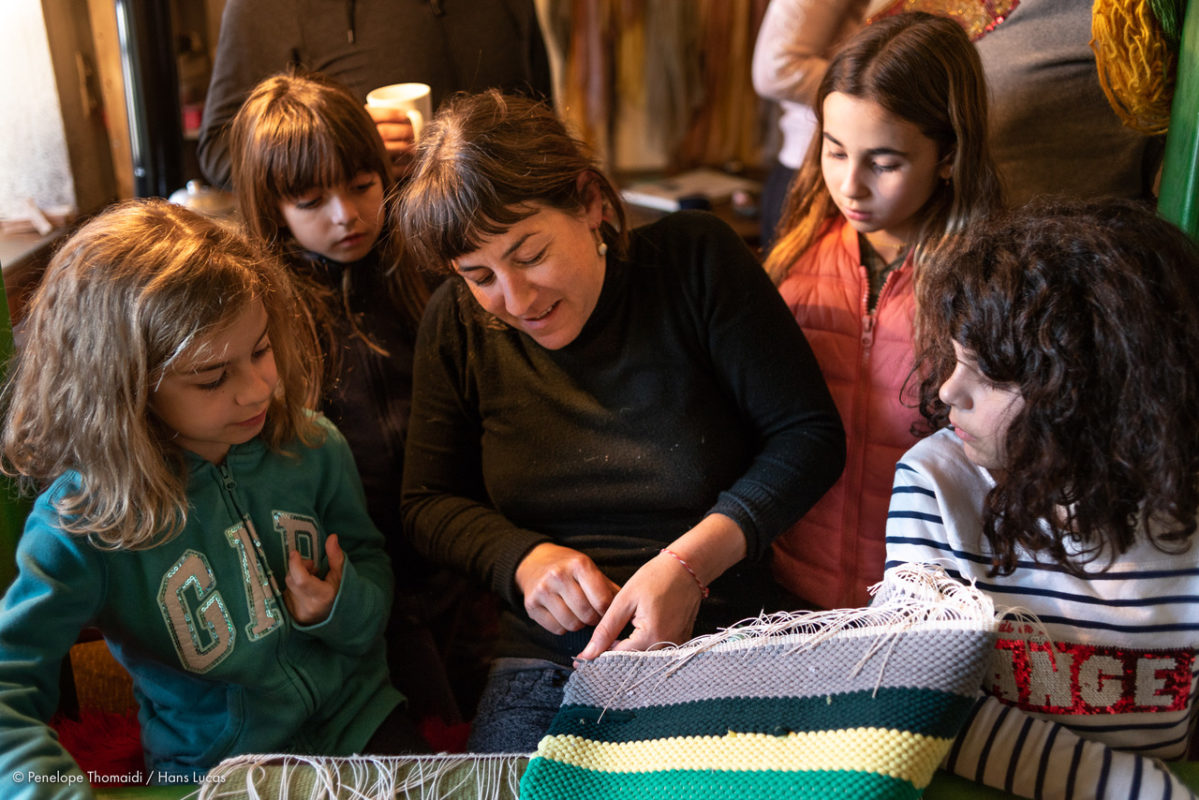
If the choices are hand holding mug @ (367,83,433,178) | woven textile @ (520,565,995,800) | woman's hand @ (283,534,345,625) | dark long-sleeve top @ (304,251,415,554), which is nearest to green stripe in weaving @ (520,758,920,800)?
woven textile @ (520,565,995,800)

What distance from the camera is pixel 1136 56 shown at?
1.23 m

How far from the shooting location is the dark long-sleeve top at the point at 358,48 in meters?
1.67

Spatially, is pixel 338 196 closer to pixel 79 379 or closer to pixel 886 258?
pixel 79 379

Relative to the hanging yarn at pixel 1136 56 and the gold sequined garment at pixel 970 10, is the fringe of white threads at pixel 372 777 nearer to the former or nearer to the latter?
the hanging yarn at pixel 1136 56

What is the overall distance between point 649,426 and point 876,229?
1.41 ft

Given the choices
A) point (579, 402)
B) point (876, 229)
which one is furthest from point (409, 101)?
point (876, 229)

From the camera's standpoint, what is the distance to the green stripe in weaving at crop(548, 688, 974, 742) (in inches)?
33.0

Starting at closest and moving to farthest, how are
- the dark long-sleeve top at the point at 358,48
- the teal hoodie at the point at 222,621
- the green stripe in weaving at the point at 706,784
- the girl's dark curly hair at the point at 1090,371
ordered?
the green stripe in weaving at the point at 706,784 < the girl's dark curly hair at the point at 1090,371 < the teal hoodie at the point at 222,621 < the dark long-sleeve top at the point at 358,48

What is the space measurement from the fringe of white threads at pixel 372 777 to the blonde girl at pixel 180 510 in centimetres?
14

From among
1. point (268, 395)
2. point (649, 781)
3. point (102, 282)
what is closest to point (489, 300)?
point (268, 395)

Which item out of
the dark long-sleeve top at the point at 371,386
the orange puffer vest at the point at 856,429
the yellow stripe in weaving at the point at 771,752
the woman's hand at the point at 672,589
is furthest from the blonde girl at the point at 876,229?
the dark long-sleeve top at the point at 371,386

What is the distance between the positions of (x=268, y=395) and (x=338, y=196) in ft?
1.31

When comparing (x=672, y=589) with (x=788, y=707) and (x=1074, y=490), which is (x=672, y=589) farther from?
(x=1074, y=490)

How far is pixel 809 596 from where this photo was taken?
136 centimetres
